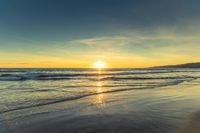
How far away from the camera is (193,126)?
6.65m

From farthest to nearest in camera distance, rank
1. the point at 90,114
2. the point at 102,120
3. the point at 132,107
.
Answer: the point at 132,107 < the point at 90,114 < the point at 102,120

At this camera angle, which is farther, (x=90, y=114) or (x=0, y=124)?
(x=90, y=114)

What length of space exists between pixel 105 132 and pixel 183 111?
13.3ft

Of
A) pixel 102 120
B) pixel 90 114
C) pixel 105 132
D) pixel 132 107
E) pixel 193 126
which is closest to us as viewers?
pixel 105 132

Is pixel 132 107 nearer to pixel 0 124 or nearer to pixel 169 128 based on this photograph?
pixel 169 128

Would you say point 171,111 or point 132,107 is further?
point 132,107

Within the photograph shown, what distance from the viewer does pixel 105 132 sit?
6129 mm

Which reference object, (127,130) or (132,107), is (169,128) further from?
(132,107)

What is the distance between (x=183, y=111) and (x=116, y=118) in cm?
287

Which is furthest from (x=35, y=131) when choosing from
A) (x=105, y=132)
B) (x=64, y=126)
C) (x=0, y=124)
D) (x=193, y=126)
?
(x=193, y=126)

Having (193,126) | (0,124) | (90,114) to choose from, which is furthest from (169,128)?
(0,124)

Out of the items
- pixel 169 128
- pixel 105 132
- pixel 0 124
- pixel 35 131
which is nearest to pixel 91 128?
pixel 105 132

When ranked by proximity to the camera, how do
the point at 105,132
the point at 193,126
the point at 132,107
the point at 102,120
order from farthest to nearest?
the point at 132,107, the point at 102,120, the point at 193,126, the point at 105,132

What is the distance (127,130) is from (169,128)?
1.18 meters
